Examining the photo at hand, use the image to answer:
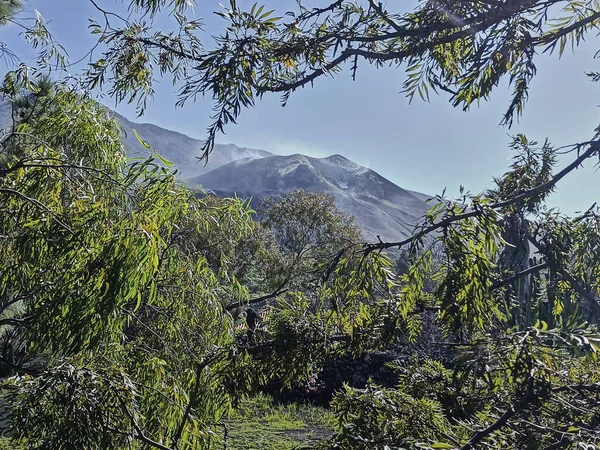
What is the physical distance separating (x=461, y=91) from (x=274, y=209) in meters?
14.0

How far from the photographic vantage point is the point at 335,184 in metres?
118

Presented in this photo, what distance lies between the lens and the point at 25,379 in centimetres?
188

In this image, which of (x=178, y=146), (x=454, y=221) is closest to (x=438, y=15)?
(x=454, y=221)

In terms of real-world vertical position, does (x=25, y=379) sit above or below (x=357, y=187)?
below

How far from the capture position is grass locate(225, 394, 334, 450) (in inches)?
274

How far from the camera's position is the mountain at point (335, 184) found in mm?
95625

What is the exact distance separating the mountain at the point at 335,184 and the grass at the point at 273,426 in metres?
77.0

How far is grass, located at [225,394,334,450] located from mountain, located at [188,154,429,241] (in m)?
77.0

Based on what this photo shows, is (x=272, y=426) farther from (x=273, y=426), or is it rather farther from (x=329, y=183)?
(x=329, y=183)

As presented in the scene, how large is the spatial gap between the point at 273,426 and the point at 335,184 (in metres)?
111

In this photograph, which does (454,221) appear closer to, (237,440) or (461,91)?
(461,91)

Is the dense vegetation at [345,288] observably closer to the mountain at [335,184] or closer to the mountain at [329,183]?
the mountain at [329,183]

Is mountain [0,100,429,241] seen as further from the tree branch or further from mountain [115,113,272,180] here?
the tree branch

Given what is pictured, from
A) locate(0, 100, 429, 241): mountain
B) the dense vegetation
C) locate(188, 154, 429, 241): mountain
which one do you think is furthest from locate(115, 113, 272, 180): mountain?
the dense vegetation
